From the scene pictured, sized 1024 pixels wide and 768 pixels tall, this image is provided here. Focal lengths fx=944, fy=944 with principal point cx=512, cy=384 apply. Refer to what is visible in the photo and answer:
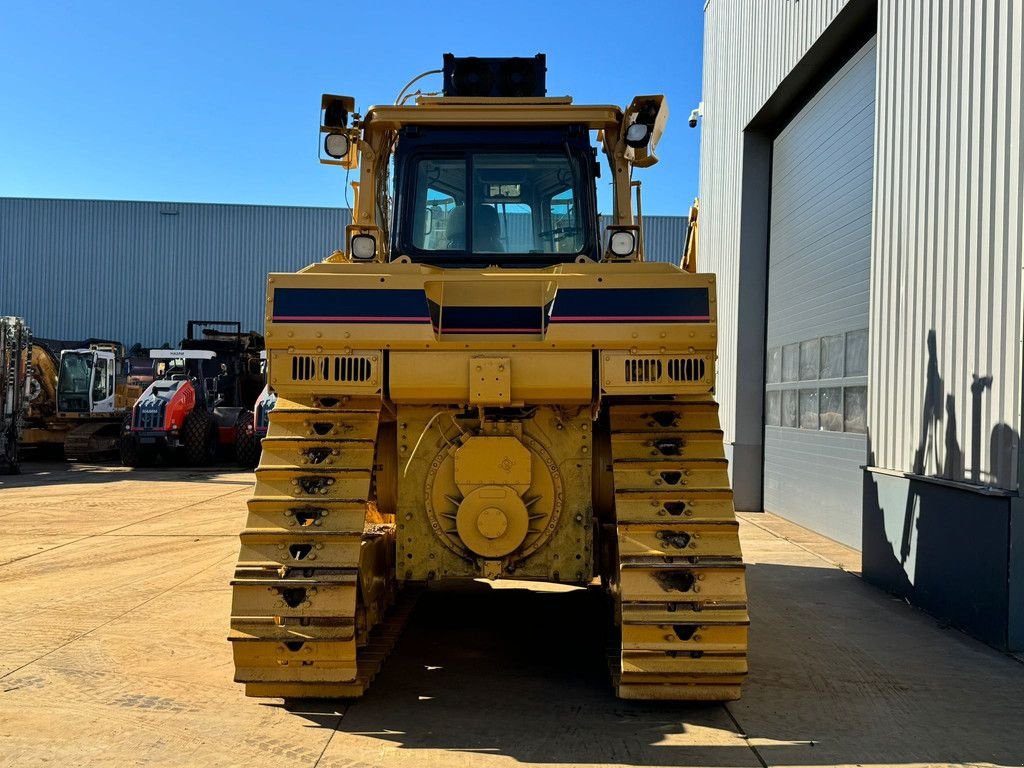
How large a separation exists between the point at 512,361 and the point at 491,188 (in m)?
1.54

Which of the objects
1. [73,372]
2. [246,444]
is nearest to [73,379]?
[73,372]

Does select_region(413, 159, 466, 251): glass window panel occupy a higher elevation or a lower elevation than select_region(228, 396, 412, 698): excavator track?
higher

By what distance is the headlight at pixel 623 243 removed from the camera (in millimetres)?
5816

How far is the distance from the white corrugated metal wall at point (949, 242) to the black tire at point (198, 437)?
53.5 feet

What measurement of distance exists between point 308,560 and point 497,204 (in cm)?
256

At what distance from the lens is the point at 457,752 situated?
14.4ft

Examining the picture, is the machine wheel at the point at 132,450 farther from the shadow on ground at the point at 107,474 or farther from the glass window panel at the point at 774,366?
the glass window panel at the point at 774,366

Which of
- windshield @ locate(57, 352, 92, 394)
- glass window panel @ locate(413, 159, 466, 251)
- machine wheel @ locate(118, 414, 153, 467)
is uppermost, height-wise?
glass window panel @ locate(413, 159, 466, 251)

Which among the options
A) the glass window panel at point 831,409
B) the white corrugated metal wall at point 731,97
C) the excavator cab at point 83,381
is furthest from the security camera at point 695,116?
the excavator cab at point 83,381

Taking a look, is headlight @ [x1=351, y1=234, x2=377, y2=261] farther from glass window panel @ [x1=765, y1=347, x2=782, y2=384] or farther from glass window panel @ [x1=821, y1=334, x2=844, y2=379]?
glass window panel @ [x1=765, y1=347, x2=782, y2=384]

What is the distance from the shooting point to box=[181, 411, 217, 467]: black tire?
21281 mm

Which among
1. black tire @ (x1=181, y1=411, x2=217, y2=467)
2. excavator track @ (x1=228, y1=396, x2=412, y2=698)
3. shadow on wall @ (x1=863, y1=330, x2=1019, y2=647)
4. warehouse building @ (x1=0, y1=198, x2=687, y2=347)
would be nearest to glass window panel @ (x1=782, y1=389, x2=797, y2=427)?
shadow on wall @ (x1=863, y1=330, x2=1019, y2=647)

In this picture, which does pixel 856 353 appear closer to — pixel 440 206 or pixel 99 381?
pixel 440 206

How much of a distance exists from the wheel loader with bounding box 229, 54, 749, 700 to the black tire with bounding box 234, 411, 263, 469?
52.6 ft
